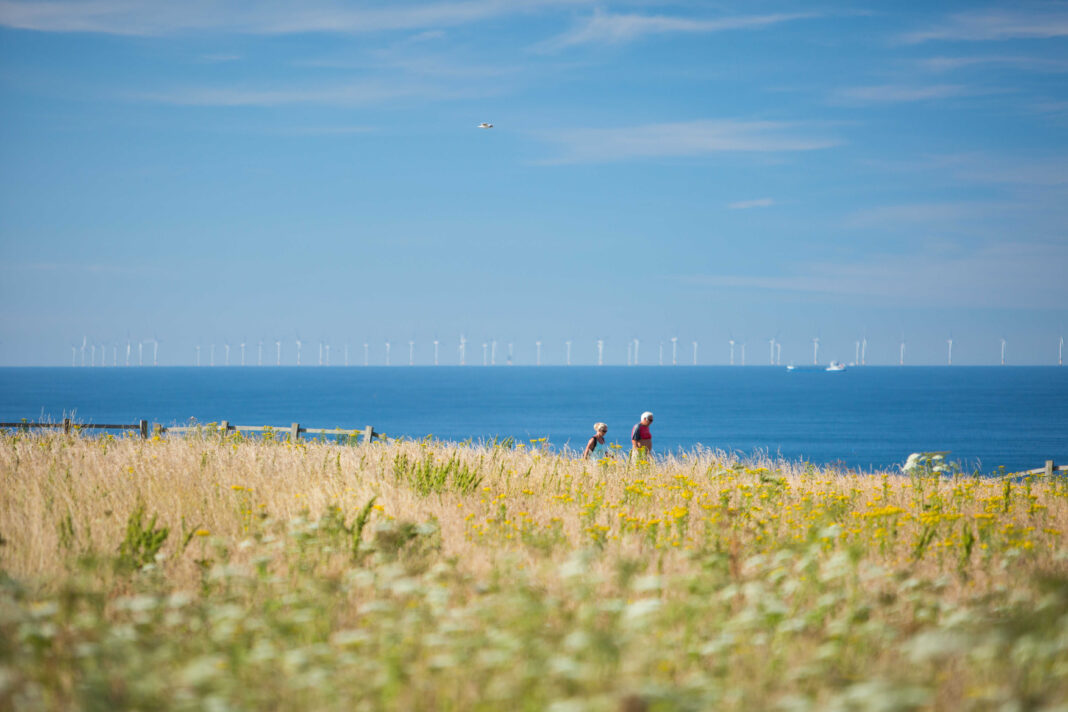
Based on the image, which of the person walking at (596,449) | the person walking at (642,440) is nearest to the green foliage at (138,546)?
the person walking at (596,449)

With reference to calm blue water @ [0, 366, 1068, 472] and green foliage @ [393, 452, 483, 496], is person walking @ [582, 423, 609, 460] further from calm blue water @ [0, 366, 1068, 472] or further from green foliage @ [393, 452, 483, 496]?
calm blue water @ [0, 366, 1068, 472]

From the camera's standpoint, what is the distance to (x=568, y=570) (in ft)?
16.4

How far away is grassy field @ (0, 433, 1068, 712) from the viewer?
4.39 metres

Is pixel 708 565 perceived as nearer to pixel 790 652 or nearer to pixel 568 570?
pixel 790 652

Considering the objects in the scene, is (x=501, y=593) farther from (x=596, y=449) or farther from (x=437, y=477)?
(x=596, y=449)

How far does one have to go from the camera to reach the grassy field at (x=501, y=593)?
439 centimetres

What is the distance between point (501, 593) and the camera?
19.3ft

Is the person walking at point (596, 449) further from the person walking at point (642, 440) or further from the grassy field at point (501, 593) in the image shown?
the grassy field at point (501, 593)

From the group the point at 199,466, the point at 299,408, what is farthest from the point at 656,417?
the point at 199,466

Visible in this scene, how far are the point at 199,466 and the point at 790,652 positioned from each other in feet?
28.9

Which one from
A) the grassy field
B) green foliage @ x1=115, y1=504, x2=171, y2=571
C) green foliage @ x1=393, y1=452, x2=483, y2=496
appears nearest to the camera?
the grassy field

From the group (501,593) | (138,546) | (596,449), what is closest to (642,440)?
(596,449)

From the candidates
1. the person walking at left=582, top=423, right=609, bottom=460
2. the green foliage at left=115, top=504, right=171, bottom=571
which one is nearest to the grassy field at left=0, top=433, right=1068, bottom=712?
the green foliage at left=115, top=504, right=171, bottom=571

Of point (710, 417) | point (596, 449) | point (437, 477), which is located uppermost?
point (437, 477)
